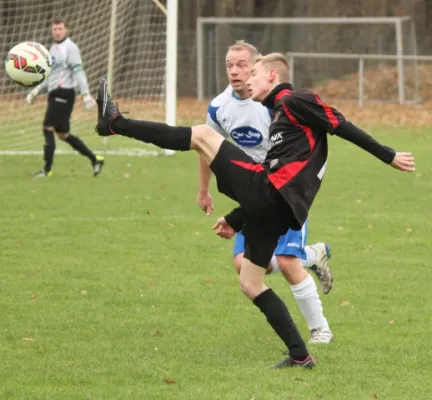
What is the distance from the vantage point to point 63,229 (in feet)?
36.4

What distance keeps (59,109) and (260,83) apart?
9288mm

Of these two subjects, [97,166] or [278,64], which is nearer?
[278,64]

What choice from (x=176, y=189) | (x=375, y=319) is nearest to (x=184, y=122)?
(x=176, y=189)

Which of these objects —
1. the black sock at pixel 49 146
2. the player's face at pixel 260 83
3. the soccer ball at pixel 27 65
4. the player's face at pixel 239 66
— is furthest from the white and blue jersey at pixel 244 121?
the black sock at pixel 49 146

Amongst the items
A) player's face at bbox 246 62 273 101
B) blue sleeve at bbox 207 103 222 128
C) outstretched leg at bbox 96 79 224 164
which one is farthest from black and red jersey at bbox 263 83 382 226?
blue sleeve at bbox 207 103 222 128

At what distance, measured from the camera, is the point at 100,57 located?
69.2 ft

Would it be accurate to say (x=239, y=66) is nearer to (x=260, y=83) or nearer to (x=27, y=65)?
(x=260, y=83)

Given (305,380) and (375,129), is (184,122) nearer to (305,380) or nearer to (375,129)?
(375,129)

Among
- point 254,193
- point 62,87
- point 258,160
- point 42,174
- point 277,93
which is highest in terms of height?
point 277,93

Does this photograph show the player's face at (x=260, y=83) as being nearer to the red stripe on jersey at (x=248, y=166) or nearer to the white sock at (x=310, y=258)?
the red stripe on jersey at (x=248, y=166)

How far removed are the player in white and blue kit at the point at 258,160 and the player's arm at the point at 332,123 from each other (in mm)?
→ 966

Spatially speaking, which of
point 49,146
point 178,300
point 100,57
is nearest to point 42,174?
point 49,146

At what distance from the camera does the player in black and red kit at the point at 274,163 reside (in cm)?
572

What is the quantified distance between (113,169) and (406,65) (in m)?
14.7
